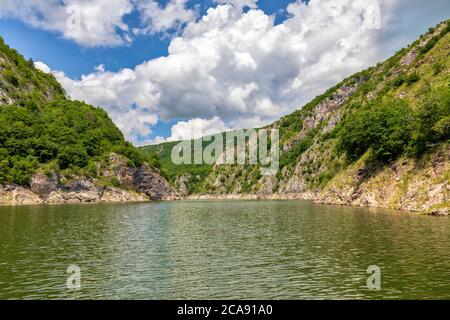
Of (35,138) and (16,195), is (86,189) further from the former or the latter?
(35,138)

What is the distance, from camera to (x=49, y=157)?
6368 inches

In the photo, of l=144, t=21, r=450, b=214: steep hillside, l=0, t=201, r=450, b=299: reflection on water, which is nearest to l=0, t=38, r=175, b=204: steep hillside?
l=144, t=21, r=450, b=214: steep hillside

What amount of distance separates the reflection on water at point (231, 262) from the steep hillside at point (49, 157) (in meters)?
98.1

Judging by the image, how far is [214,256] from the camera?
3666 centimetres

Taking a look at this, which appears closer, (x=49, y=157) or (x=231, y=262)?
(x=231, y=262)

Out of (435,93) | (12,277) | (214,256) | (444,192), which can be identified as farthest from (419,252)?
(435,93)

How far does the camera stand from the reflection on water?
2516cm

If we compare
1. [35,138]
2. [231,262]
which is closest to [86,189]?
[35,138]

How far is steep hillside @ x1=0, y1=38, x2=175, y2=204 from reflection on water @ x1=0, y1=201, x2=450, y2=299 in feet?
322

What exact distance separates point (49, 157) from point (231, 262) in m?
148

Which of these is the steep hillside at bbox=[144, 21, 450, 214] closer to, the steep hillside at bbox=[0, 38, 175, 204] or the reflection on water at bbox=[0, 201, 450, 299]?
the reflection on water at bbox=[0, 201, 450, 299]

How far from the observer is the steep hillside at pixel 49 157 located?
143700mm
